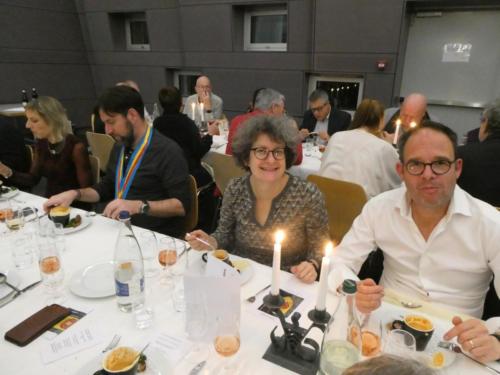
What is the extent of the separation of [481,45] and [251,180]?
4.36 metres

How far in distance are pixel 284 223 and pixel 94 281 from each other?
0.95 m

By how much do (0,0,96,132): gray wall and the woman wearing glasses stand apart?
6782 mm

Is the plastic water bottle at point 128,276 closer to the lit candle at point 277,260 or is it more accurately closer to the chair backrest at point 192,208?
the lit candle at point 277,260

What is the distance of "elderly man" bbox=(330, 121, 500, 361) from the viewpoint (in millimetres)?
1419

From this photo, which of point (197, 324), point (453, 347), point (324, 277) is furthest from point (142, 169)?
point (453, 347)

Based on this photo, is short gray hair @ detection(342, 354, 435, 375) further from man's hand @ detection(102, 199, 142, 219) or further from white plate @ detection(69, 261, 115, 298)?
man's hand @ detection(102, 199, 142, 219)

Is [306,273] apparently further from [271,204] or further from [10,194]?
[10,194]

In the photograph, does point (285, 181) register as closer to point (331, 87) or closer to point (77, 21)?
point (331, 87)

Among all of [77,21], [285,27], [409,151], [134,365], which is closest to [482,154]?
[409,151]

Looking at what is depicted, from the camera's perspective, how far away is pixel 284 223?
1809 mm

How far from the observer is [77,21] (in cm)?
727

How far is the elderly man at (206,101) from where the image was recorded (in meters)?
5.52

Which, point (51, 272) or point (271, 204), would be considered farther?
point (271, 204)

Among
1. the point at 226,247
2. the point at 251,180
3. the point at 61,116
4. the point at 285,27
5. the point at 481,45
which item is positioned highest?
the point at 285,27
